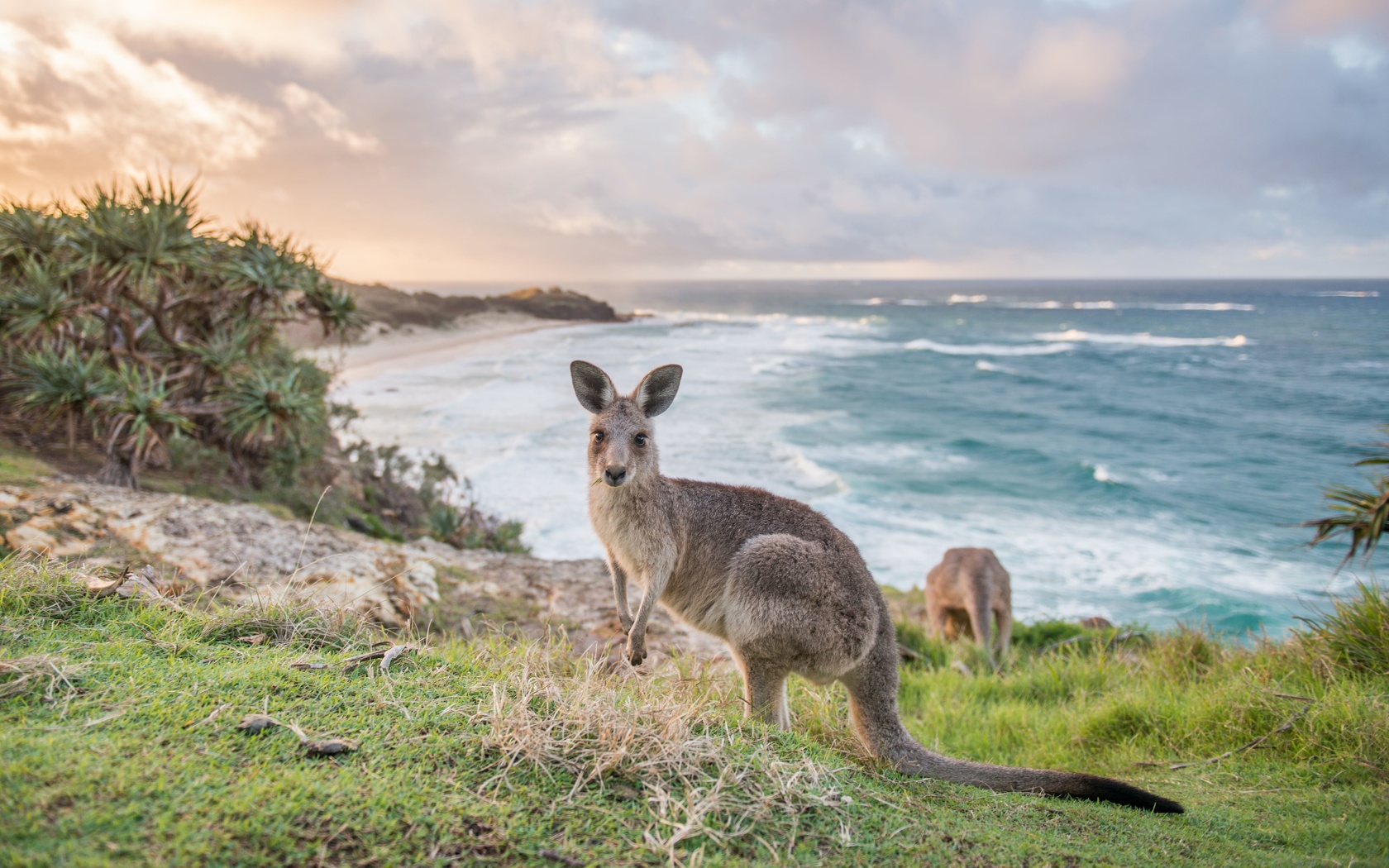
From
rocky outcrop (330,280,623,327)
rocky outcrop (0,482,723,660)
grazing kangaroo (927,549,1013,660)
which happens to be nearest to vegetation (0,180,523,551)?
rocky outcrop (0,482,723,660)

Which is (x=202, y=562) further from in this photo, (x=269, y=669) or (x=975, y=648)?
(x=975, y=648)

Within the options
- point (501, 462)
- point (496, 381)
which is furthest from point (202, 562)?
point (496, 381)

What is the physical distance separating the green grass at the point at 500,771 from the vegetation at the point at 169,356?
6.11m

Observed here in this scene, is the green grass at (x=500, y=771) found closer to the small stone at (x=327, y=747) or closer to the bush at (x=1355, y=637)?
the small stone at (x=327, y=747)

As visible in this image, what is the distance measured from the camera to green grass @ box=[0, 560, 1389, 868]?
1.98 m

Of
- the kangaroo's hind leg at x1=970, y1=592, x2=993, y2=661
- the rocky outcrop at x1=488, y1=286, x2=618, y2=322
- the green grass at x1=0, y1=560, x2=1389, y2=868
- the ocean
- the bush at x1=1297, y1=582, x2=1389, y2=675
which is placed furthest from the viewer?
the rocky outcrop at x1=488, y1=286, x2=618, y2=322

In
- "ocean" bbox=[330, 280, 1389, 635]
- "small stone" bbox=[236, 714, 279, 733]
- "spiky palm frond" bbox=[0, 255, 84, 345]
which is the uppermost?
"spiky palm frond" bbox=[0, 255, 84, 345]

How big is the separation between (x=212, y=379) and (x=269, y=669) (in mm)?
8952

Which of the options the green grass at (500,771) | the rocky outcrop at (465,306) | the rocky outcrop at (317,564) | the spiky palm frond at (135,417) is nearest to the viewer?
the green grass at (500,771)

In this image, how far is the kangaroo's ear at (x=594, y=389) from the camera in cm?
394

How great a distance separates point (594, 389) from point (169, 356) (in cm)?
908

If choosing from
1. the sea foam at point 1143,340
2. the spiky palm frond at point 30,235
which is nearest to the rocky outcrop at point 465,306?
the spiky palm frond at point 30,235

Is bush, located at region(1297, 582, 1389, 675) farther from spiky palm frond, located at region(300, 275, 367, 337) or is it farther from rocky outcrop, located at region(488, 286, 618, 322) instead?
rocky outcrop, located at region(488, 286, 618, 322)

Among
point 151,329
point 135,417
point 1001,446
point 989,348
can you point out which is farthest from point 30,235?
point 989,348
